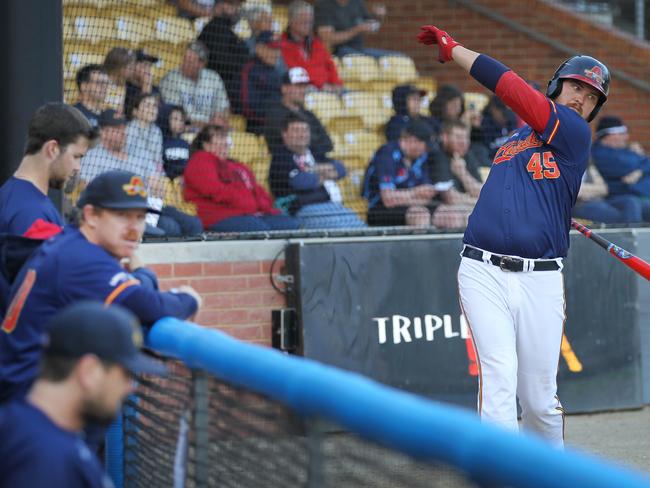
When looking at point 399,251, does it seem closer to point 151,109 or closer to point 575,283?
point 575,283

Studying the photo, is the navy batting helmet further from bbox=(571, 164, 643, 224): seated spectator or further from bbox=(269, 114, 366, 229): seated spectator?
bbox=(571, 164, 643, 224): seated spectator

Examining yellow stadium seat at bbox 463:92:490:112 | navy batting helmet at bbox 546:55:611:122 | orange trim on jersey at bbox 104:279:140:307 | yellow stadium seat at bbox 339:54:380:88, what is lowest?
orange trim on jersey at bbox 104:279:140:307

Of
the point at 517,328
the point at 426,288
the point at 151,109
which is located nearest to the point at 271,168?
the point at 151,109

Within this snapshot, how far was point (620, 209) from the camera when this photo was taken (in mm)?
9547

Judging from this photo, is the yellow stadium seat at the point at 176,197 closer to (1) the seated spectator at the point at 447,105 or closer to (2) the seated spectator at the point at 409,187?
(2) the seated spectator at the point at 409,187

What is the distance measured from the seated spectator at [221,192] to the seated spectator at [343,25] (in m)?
2.93

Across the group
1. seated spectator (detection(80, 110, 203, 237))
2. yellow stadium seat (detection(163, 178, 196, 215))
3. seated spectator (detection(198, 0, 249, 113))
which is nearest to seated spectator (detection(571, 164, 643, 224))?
seated spectator (detection(198, 0, 249, 113))

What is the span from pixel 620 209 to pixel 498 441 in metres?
7.97

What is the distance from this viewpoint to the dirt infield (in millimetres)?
6402

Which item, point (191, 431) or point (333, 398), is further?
point (191, 431)

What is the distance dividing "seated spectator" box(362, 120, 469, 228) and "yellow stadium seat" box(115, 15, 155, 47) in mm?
2200

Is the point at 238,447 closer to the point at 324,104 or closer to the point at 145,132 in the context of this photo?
the point at 145,132

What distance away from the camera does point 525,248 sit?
16.0ft

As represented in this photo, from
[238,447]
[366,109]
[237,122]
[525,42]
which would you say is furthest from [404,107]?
[238,447]
